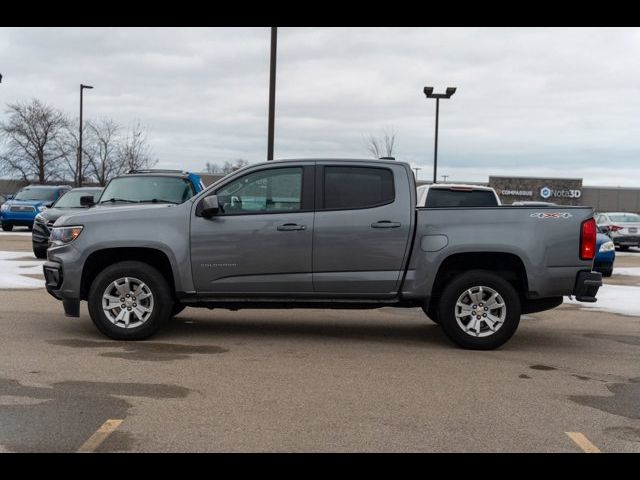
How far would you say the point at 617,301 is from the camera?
11.3 metres

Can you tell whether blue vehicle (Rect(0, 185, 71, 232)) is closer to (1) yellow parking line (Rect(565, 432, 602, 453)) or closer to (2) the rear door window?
(2) the rear door window

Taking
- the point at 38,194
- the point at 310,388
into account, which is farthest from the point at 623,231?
the point at 310,388

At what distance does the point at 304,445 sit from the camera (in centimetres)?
424

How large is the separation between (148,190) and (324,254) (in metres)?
5.51

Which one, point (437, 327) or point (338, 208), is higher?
point (338, 208)

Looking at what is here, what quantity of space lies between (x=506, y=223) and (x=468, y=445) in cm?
331

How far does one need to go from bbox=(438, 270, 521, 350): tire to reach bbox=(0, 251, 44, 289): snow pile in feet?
24.3

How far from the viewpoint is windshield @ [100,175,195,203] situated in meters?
11.4

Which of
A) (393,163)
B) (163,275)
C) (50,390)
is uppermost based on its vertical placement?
(393,163)

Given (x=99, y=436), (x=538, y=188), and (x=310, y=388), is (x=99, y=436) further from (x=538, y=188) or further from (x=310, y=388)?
(x=538, y=188)

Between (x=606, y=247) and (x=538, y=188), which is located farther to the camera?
(x=538, y=188)
